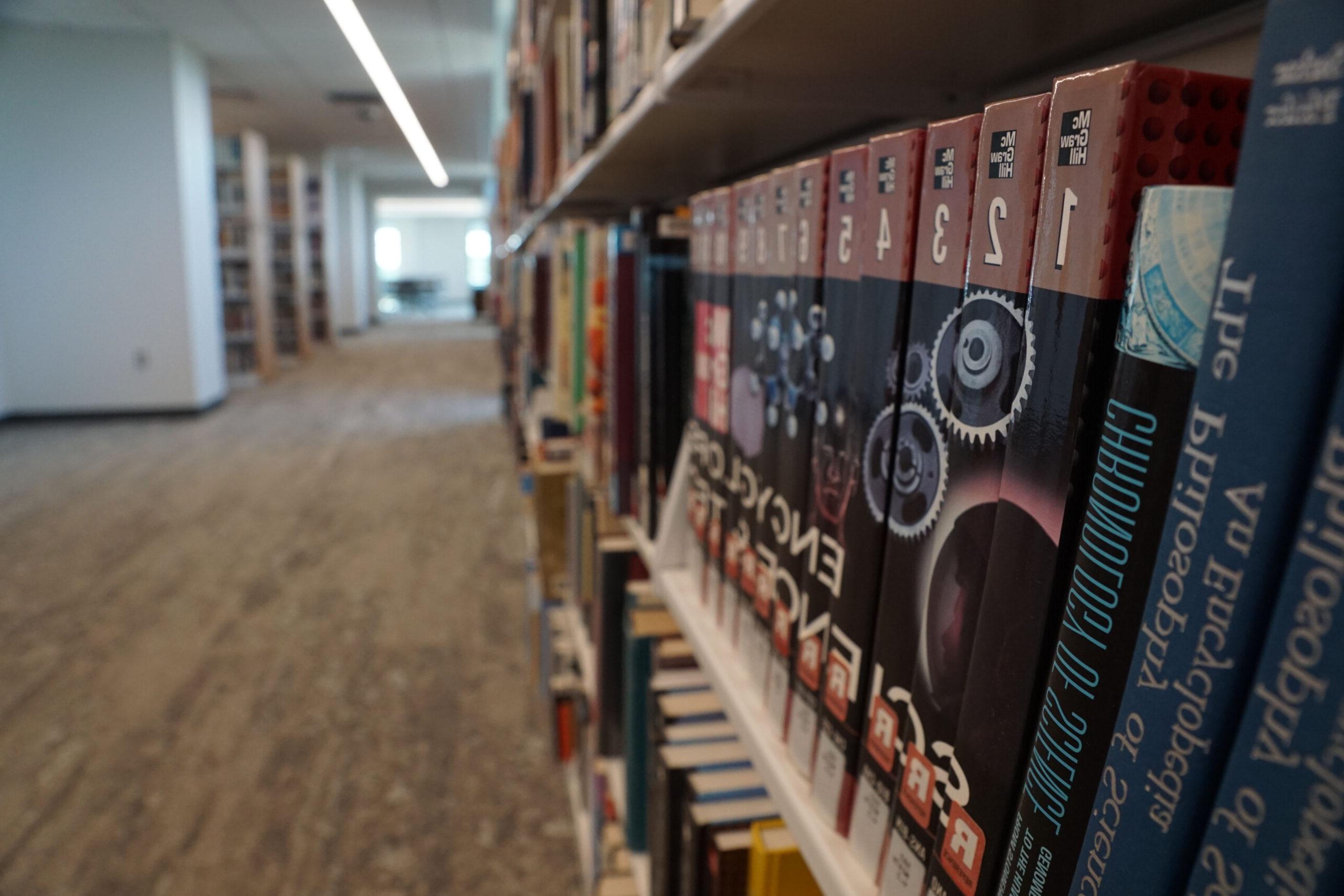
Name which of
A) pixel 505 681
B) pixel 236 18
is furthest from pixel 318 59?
pixel 505 681

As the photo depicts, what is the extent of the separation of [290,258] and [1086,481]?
11.5 meters

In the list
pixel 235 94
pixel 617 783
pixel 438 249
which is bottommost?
pixel 617 783

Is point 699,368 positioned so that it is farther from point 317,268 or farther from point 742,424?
point 317,268

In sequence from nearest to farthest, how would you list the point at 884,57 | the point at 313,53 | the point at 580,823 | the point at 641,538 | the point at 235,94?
the point at 884,57 → the point at 641,538 → the point at 580,823 → the point at 313,53 → the point at 235,94

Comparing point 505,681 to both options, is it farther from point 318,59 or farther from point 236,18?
point 318,59

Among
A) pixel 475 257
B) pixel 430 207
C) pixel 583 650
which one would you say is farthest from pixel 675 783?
pixel 475 257

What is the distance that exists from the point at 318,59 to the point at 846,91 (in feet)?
24.7

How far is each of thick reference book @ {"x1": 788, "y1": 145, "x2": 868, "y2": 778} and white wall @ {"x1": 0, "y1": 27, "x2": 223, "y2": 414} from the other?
22.3 ft

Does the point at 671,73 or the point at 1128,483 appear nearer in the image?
the point at 1128,483

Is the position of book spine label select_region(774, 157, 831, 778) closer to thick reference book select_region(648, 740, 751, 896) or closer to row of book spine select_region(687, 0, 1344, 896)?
row of book spine select_region(687, 0, 1344, 896)

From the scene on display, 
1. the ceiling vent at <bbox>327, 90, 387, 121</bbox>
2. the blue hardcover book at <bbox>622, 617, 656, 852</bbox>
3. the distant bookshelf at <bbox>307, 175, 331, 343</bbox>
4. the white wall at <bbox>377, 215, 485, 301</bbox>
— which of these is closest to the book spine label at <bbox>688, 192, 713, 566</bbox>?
the blue hardcover book at <bbox>622, 617, 656, 852</bbox>

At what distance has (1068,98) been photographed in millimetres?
252

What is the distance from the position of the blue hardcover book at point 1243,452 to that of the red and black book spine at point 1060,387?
0.02 meters

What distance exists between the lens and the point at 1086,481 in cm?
27
